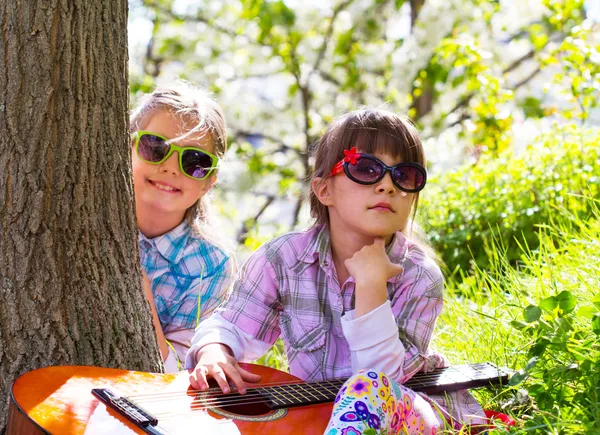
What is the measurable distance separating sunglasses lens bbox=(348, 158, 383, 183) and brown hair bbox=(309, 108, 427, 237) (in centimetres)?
6

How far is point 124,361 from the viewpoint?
2432 mm

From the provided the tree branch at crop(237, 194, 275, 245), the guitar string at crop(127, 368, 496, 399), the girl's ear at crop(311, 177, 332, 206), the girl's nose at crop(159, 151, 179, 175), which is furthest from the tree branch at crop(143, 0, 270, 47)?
the guitar string at crop(127, 368, 496, 399)

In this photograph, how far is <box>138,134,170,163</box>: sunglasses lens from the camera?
3071 mm

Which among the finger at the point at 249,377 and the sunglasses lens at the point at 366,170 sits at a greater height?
the sunglasses lens at the point at 366,170

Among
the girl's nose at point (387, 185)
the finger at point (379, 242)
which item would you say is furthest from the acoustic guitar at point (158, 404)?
the girl's nose at point (387, 185)

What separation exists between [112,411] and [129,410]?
0.17 feet

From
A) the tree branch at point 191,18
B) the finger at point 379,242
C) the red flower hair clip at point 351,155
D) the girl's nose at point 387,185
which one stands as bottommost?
the finger at point 379,242

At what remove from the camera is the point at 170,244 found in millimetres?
3160

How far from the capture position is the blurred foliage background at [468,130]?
2.43 metres

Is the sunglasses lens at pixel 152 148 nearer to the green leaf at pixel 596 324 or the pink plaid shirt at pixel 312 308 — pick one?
the pink plaid shirt at pixel 312 308

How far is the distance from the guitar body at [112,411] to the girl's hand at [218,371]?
51 mm

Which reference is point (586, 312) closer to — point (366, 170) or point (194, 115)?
point (366, 170)

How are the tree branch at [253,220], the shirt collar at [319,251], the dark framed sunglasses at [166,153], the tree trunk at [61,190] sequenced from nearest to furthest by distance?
the tree trunk at [61,190] → the shirt collar at [319,251] → the dark framed sunglasses at [166,153] → the tree branch at [253,220]

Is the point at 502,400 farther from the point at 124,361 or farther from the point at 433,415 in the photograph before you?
the point at 124,361
